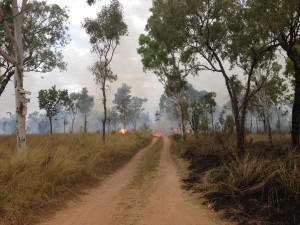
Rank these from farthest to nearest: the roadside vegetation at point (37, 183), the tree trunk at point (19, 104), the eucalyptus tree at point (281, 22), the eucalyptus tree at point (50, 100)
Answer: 1. the eucalyptus tree at point (50, 100)
2. the eucalyptus tree at point (281, 22)
3. the tree trunk at point (19, 104)
4. the roadside vegetation at point (37, 183)

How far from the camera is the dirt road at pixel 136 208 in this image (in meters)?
6.56

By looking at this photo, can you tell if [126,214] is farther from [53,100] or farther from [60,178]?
[53,100]

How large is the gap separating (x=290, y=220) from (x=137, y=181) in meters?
6.57

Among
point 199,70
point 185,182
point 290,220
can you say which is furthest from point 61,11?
point 290,220

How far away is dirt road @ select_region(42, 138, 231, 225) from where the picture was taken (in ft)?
21.5

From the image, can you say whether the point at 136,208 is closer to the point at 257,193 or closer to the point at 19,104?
the point at 257,193

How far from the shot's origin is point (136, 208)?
24.7ft

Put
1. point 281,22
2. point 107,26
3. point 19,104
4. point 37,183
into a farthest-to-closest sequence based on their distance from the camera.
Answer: point 107,26, point 281,22, point 19,104, point 37,183

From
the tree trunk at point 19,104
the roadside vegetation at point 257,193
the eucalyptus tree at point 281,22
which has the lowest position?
the roadside vegetation at point 257,193

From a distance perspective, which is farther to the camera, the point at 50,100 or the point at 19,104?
the point at 50,100

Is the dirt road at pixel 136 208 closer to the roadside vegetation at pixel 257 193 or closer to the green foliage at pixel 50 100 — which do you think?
the roadside vegetation at pixel 257 193

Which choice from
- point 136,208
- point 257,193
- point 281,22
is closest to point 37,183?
point 136,208

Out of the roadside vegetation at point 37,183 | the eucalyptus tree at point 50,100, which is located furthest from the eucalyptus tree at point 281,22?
the eucalyptus tree at point 50,100

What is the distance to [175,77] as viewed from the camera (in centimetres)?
1872
